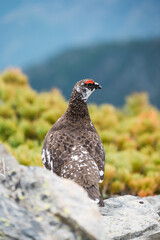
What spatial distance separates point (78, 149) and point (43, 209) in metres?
1.69

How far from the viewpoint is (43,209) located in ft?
6.94

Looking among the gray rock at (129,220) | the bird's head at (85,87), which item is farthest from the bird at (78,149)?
the gray rock at (129,220)

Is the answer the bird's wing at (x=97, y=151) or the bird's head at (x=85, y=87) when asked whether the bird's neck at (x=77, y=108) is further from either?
the bird's wing at (x=97, y=151)

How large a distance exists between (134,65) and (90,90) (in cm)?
5599

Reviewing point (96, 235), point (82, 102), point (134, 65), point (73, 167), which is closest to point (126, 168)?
point (82, 102)

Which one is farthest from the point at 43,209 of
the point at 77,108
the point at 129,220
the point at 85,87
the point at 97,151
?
the point at 85,87

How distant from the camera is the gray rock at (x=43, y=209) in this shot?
6.76 feet

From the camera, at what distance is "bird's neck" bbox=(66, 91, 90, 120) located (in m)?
4.32

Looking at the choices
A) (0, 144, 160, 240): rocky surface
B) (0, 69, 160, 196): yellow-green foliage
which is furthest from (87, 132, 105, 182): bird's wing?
(0, 69, 160, 196): yellow-green foliage

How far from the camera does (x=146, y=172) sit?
7.55 m

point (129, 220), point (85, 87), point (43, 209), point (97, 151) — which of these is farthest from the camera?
point (85, 87)

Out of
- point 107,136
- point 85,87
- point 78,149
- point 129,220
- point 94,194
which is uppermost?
point 107,136

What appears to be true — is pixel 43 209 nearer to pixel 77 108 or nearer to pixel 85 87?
pixel 77 108

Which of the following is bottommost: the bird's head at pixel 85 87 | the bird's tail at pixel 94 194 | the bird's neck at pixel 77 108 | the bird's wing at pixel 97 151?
the bird's tail at pixel 94 194
